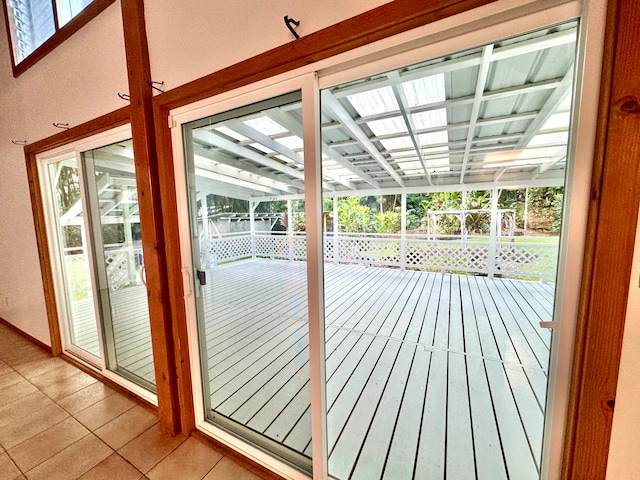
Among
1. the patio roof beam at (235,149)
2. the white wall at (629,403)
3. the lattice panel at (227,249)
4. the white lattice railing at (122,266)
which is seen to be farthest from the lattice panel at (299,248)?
the white lattice railing at (122,266)

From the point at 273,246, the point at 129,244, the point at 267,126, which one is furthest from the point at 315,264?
the point at 129,244

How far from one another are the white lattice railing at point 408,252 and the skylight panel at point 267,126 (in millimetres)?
536

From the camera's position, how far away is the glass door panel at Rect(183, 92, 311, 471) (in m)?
1.21

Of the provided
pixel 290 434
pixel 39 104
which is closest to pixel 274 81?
pixel 290 434

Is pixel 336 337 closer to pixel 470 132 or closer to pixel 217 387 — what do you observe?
pixel 217 387

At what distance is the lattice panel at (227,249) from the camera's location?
1515mm

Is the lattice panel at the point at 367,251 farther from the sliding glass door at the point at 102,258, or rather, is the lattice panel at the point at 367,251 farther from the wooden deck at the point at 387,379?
the sliding glass door at the point at 102,258

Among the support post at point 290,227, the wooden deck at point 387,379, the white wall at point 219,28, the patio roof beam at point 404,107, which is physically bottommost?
the wooden deck at point 387,379

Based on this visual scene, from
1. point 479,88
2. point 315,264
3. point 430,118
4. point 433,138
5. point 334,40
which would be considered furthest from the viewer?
point 433,138

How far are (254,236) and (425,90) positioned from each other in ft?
5.83

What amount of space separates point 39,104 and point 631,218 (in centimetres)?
344

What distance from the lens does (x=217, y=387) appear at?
162 centimetres

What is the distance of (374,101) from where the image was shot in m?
2.12

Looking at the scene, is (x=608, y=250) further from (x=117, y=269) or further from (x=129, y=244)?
(x=117, y=269)
